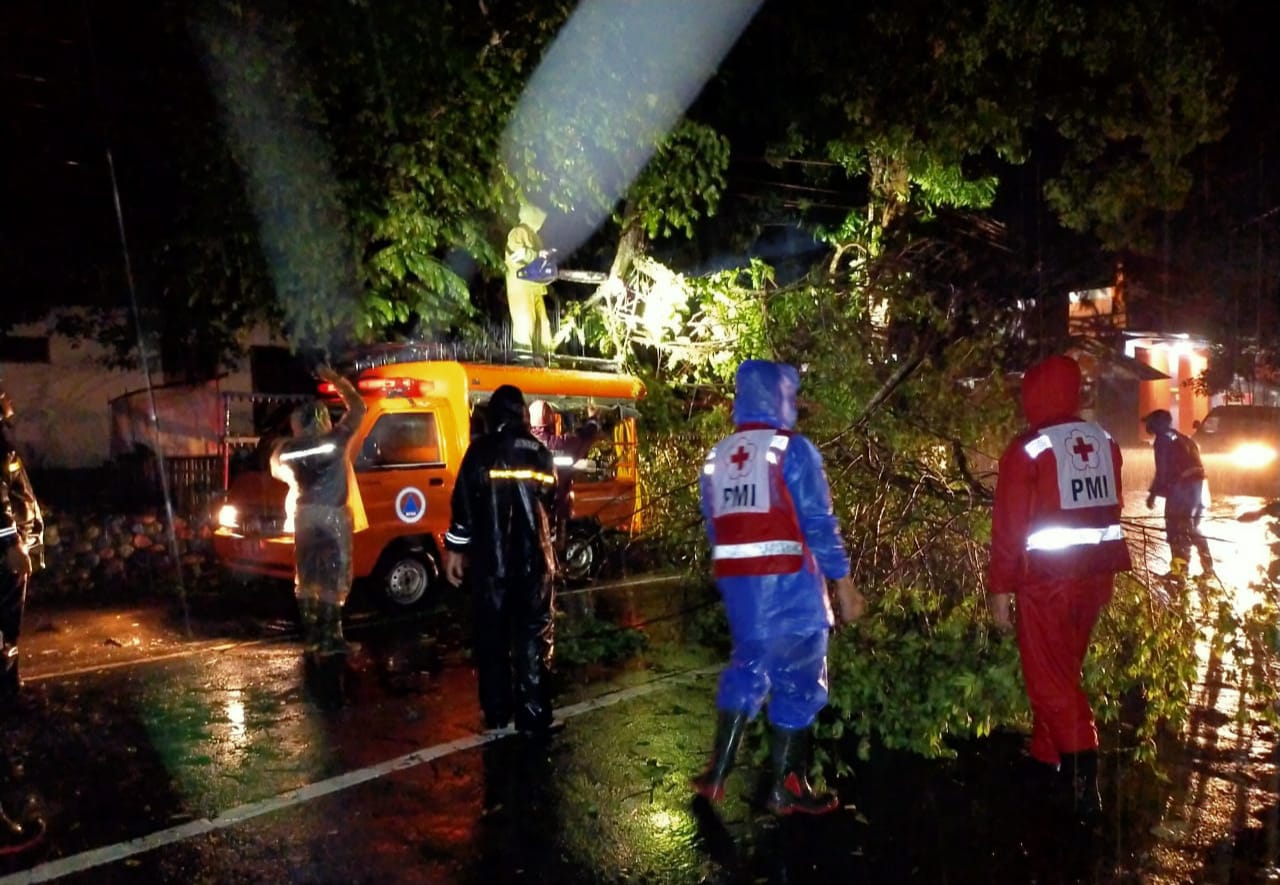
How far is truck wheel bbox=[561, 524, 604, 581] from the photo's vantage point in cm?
1090

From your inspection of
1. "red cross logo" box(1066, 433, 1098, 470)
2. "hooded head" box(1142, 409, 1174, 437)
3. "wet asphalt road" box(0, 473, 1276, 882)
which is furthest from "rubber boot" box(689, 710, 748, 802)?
"hooded head" box(1142, 409, 1174, 437)

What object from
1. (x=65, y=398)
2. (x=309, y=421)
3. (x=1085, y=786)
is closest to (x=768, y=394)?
(x=1085, y=786)

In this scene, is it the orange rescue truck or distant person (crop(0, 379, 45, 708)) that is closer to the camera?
distant person (crop(0, 379, 45, 708))

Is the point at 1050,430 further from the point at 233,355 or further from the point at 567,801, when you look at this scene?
the point at 233,355

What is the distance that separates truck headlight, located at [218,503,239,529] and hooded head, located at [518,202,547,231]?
4612mm

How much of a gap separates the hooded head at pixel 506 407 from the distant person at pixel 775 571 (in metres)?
1.47

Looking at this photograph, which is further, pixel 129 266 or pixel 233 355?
pixel 233 355

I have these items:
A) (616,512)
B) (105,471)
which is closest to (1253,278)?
(616,512)

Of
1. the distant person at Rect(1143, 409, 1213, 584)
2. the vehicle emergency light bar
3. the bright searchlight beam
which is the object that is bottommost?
the distant person at Rect(1143, 409, 1213, 584)

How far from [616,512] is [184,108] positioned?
213 inches

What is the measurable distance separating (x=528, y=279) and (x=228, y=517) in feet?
13.9

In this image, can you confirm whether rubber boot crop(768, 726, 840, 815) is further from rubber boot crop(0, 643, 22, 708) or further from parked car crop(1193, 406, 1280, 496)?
parked car crop(1193, 406, 1280, 496)

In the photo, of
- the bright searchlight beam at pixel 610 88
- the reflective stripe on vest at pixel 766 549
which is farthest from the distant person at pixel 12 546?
the bright searchlight beam at pixel 610 88

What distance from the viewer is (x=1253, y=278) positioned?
18.5 m
